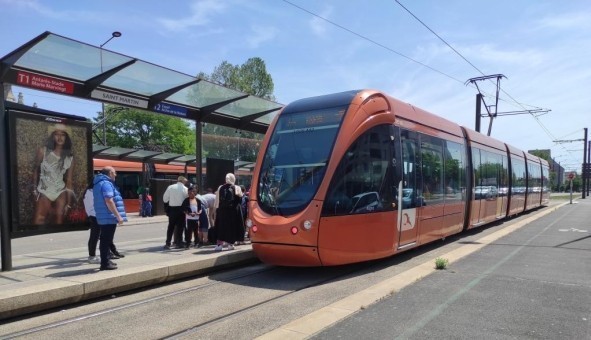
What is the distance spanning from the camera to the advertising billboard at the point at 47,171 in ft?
25.6

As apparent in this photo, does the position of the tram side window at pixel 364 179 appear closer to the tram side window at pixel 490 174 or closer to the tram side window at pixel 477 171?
the tram side window at pixel 477 171

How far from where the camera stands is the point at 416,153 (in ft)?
32.7

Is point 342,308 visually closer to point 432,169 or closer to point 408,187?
point 408,187

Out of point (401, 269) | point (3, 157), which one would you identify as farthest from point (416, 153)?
point (3, 157)

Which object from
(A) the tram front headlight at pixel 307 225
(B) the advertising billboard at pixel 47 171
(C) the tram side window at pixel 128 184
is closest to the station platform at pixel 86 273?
(B) the advertising billboard at pixel 47 171

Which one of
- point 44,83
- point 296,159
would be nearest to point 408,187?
point 296,159

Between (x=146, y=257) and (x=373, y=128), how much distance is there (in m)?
4.90

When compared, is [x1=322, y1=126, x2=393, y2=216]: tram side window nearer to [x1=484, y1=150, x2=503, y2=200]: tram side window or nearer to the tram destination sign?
the tram destination sign

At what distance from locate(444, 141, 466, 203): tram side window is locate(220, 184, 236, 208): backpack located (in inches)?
203

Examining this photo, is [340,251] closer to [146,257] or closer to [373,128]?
[373,128]

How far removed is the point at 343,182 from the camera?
786 centimetres

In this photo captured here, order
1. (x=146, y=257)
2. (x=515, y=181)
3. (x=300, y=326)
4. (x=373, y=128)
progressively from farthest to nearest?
(x=515, y=181) < (x=146, y=257) < (x=373, y=128) < (x=300, y=326)

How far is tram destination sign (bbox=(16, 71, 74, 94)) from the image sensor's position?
8.19 meters

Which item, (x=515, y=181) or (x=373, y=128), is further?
(x=515, y=181)
